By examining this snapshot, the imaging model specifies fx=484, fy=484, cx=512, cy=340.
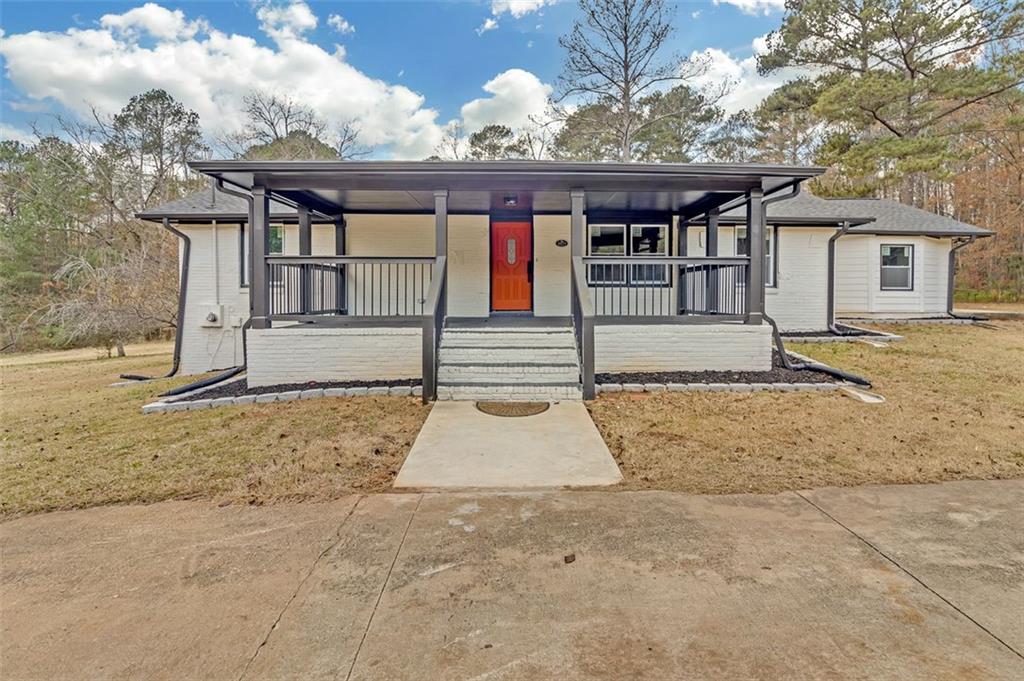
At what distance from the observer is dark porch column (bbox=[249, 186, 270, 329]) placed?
23.8ft

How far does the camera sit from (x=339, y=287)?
31.7ft

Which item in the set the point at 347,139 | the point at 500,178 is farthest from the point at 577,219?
the point at 347,139

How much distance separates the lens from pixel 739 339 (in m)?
7.73

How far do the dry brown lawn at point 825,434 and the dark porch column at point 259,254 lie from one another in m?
5.18

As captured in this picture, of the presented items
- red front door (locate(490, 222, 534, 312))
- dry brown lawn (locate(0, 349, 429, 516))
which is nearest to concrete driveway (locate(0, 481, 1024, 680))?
dry brown lawn (locate(0, 349, 429, 516))

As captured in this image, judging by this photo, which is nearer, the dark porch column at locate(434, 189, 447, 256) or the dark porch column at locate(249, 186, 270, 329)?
the dark porch column at locate(249, 186, 270, 329)

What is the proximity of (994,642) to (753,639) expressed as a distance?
1017 millimetres

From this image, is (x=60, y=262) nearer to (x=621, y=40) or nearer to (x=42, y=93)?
(x=42, y=93)

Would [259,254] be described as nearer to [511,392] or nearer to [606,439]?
[511,392]

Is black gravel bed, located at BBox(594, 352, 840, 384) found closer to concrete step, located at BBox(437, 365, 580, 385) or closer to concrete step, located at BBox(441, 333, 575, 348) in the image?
concrete step, located at BBox(437, 365, 580, 385)

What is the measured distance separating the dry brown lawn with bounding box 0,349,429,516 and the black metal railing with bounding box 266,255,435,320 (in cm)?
225

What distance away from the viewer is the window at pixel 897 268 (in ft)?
48.0

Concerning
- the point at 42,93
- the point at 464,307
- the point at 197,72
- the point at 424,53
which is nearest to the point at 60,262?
the point at 42,93

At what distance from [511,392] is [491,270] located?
4.42 metres
